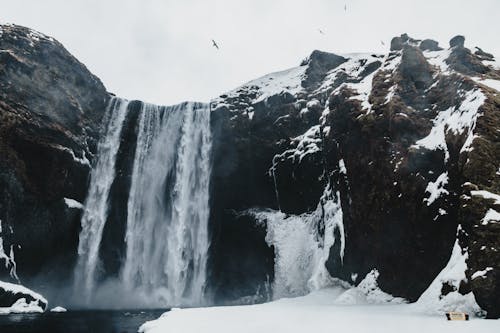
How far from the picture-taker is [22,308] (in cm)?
3094

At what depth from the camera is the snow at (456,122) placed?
22.7 metres

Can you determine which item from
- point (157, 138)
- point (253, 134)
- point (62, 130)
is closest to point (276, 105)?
point (253, 134)

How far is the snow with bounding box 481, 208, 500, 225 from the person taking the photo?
18.1 metres

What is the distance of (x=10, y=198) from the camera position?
122ft

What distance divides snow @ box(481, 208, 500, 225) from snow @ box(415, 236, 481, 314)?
1.70m

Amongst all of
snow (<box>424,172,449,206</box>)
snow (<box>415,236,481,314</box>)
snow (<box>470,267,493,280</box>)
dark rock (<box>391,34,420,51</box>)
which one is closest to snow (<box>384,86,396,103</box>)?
snow (<box>424,172,449,206</box>)

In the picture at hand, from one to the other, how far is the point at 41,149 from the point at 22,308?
1544cm

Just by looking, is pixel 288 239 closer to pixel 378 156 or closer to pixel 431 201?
pixel 378 156

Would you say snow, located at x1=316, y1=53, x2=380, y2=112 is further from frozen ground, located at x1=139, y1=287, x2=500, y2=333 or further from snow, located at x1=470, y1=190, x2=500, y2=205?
frozen ground, located at x1=139, y1=287, x2=500, y2=333

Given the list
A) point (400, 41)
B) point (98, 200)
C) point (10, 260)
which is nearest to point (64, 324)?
point (10, 260)

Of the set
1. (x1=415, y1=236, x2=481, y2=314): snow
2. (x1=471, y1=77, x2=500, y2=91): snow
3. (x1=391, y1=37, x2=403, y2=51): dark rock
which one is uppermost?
(x1=391, y1=37, x2=403, y2=51): dark rock

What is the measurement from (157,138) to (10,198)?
55.6 ft

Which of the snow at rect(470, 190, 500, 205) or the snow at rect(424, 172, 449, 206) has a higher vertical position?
the snow at rect(424, 172, 449, 206)

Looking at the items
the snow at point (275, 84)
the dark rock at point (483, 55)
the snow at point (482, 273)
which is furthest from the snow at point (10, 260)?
the dark rock at point (483, 55)
